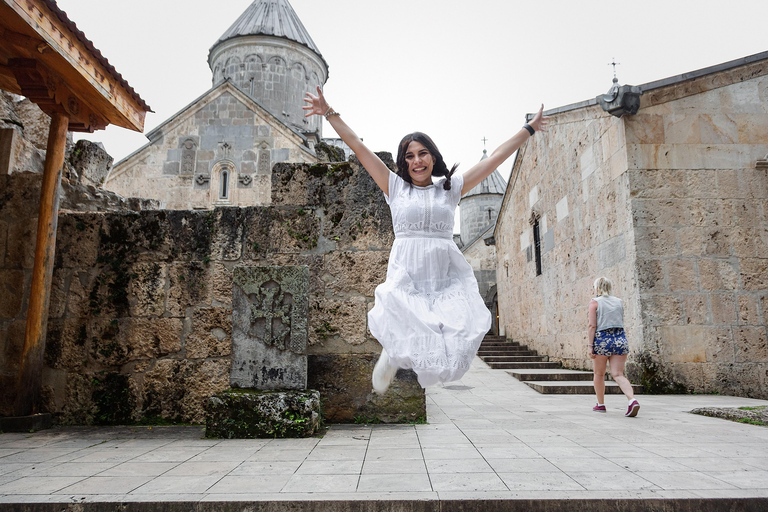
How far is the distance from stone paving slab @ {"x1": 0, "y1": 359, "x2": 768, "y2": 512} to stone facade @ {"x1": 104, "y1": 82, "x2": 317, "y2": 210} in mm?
12351

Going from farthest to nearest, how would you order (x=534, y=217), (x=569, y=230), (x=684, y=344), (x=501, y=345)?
(x=501, y=345) < (x=534, y=217) < (x=569, y=230) < (x=684, y=344)

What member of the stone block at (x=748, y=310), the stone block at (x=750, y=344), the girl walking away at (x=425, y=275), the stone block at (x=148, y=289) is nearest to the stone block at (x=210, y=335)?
the stone block at (x=148, y=289)

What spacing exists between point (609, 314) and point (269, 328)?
13.1 feet

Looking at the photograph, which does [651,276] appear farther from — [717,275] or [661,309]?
[717,275]

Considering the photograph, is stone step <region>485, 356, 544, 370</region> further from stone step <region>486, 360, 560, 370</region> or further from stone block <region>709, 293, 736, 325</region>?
stone block <region>709, 293, 736, 325</region>

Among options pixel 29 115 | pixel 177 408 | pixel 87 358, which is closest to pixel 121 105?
pixel 29 115

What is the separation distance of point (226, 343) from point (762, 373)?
7832 mm

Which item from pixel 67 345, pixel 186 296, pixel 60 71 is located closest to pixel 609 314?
pixel 186 296

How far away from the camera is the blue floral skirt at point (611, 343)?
5.98m

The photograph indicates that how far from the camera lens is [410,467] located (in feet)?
10.2

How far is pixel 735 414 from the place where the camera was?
5.18 meters

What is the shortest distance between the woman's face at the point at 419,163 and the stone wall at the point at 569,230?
21.2 ft

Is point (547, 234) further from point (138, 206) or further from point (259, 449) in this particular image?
point (259, 449)

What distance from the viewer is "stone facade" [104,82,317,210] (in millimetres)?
16125
